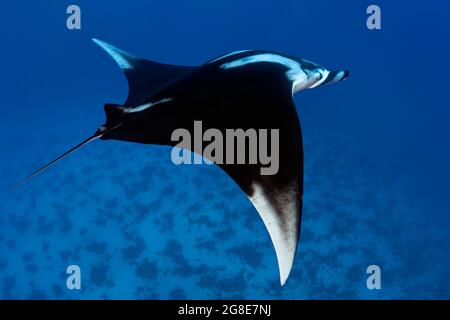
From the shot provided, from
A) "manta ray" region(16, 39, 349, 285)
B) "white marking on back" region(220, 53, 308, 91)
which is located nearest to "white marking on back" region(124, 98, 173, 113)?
"manta ray" region(16, 39, 349, 285)

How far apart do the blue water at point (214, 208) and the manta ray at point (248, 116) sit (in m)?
4.65

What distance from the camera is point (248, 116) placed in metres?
2.55

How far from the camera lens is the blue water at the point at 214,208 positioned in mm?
6906

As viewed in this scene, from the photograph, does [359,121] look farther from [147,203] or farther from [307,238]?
[147,203]

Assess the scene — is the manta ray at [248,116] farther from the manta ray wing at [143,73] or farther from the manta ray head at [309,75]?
the manta ray wing at [143,73]

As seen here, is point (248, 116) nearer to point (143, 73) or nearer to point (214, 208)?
point (143, 73)

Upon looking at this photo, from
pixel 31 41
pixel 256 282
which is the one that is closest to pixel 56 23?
pixel 31 41

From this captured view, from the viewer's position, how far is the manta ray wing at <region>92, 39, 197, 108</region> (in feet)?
11.7

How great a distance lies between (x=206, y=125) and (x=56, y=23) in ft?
82.1

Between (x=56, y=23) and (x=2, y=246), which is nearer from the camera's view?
(x=2, y=246)

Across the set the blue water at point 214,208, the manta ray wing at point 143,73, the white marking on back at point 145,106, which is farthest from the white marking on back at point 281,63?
the blue water at point 214,208

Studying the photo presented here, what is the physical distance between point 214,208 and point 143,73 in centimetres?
456

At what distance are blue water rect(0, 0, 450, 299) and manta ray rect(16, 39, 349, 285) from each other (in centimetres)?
465

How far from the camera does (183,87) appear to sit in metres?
2.78
